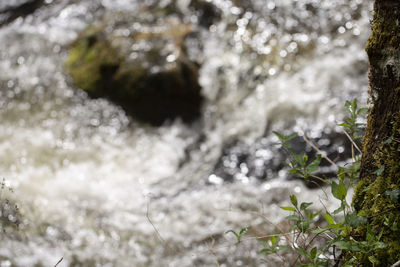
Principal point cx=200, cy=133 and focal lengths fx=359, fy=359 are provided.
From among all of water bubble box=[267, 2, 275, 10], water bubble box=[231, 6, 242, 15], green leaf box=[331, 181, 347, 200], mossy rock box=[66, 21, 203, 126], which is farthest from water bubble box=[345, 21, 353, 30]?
green leaf box=[331, 181, 347, 200]

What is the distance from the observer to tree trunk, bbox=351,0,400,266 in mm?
1304

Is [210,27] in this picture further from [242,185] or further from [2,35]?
[2,35]

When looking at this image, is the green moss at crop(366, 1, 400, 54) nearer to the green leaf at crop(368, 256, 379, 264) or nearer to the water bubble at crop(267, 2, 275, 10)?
the green leaf at crop(368, 256, 379, 264)

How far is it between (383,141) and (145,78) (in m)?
4.50

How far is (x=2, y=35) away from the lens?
22.2ft

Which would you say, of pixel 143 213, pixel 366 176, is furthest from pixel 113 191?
pixel 366 176

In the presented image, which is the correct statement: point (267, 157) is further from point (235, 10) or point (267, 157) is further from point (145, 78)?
point (235, 10)

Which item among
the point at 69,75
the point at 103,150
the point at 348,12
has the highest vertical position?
the point at 348,12

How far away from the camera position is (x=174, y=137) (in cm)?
545

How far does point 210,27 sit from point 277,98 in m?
2.30

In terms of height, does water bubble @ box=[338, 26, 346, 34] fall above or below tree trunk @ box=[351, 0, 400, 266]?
below

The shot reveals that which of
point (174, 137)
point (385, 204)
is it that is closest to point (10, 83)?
point (174, 137)

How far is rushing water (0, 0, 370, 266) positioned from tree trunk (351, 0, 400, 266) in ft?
4.93

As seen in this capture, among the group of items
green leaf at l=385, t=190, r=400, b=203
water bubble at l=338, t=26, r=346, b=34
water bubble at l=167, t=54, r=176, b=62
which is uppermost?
green leaf at l=385, t=190, r=400, b=203
